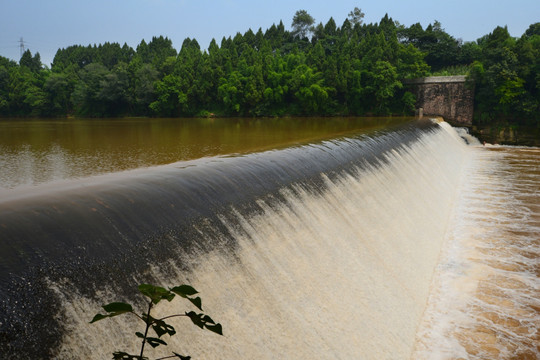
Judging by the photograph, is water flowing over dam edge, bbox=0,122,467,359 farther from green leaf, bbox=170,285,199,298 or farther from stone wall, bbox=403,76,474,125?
stone wall, bbox=403,76,474,125

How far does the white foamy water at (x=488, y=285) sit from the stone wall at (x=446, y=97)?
2158 cm

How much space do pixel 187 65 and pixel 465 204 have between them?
39.9 metres

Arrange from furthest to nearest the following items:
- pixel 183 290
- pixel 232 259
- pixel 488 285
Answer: pixel 488 285 → pixel 232 259 → pixel 183 290

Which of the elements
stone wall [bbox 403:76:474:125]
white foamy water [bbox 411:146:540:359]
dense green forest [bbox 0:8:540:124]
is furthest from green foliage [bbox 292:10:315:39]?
white foamy water [bbox 411:146:540:359]

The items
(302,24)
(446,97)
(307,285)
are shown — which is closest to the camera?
(307,285)

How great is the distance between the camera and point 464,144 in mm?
22922

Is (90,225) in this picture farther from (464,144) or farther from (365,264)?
(464,144)

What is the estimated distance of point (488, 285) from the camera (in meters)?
6.64

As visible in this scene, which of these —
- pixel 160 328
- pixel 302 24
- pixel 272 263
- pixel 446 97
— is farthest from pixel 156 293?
pixel 302 24

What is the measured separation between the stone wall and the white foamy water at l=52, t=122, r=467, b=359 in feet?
87.3

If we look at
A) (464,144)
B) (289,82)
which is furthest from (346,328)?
(289,82)

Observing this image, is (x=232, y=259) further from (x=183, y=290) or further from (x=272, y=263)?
(x=183, y=290)

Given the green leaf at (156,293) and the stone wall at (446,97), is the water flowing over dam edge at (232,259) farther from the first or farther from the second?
the stone wall at (446,97)

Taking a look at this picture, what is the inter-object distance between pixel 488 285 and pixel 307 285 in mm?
3437
